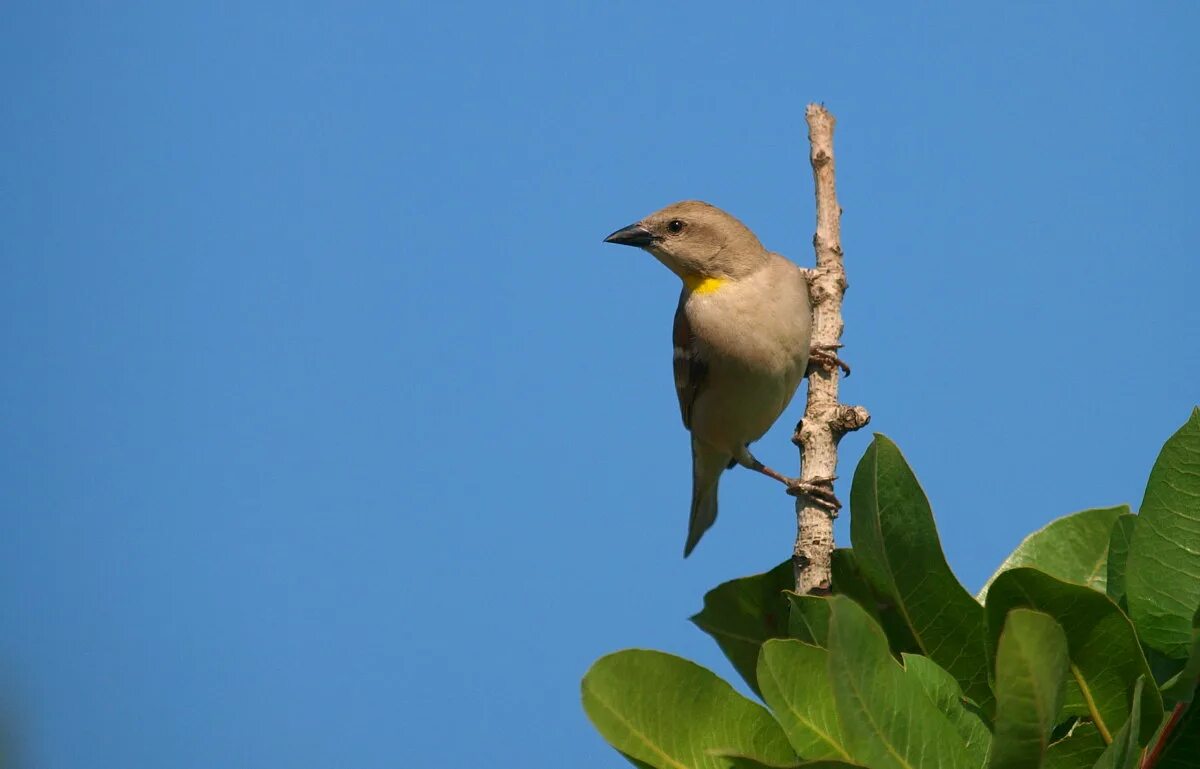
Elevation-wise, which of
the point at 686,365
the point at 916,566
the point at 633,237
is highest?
the point at 633,237

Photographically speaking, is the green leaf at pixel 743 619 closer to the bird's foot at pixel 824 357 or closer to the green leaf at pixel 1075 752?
the green leaf at pixel 1075 752

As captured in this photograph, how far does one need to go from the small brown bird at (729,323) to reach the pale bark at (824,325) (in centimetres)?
185

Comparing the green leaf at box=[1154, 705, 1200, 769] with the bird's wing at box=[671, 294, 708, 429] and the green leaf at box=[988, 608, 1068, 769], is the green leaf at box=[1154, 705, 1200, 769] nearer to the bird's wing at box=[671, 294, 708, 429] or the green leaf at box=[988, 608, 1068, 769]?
the green leaf at box=[988, 608, 1068, 769]

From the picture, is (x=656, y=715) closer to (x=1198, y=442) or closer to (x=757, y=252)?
(x=1198, y=442)

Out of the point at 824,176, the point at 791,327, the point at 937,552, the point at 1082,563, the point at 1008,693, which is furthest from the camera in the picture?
the point at 791,327

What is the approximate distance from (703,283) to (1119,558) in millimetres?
4763

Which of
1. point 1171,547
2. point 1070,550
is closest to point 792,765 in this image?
point 1171,547

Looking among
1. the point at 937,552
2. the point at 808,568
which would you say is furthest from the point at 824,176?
the point at 937,552

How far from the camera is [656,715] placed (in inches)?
104

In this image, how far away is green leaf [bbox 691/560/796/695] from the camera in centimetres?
340

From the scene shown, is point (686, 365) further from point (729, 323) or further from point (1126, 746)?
point (1126, 746)

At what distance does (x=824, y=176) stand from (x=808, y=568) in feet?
5.82

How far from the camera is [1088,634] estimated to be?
257 centimetres

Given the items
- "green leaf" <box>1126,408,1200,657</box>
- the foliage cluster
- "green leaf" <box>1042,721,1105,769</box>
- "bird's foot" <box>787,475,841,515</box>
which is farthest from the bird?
"green leaf" <box>1042,721,1105,769</box>
